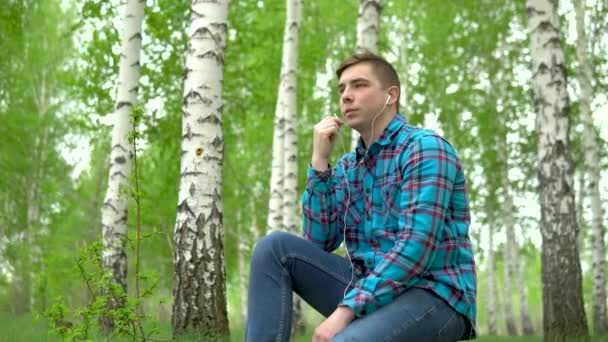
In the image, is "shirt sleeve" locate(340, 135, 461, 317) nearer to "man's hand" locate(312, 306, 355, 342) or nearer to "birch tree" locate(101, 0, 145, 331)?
"man's hand" locate(312, 306, 355, 342)

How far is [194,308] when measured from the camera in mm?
5191

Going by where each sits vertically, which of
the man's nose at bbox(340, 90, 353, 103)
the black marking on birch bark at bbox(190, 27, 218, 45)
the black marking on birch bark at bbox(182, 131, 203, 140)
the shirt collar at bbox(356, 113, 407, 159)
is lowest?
the shirt collar at bbox(356, 113, 407, 159)

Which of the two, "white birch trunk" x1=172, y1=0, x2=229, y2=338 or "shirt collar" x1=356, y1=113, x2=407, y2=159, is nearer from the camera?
"shirt collar" x1=356, y1=113, x2=407, y2=159

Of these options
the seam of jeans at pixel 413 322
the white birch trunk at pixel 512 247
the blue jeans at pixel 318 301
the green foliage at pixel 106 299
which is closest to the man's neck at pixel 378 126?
the blue jeans at pixel 318 301

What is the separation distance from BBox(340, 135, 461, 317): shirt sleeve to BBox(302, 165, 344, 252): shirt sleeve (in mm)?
609

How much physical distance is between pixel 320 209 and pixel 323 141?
38cm

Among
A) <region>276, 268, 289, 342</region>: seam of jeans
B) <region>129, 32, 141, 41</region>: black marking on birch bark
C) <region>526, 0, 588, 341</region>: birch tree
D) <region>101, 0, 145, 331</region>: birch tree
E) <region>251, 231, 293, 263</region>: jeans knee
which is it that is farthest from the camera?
<region>129, 32, 141, 41</region>: black marking on birch bark

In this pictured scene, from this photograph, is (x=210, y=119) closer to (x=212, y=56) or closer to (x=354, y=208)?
(x=212, y=56)

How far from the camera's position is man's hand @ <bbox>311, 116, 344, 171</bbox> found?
337 centimetres

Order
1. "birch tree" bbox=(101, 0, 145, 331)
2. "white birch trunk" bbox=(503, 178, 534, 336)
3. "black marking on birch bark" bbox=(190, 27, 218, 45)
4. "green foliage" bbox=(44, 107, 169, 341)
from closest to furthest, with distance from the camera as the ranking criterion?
"green foliage" bbox=(44, 107, 169, 341) < "black marking on birch bark" bbox=(190, 27, 218, 45) < "birch tree" bbox=(101, 0, 145, 331) < "white birch trunk" bbox=(503, 178, 534, 336)

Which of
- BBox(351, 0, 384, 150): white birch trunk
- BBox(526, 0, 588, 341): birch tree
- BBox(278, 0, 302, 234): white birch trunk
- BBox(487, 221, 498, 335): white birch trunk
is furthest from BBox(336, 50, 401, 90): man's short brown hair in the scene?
BBox(487, 221, 498, 335): white birch trunk

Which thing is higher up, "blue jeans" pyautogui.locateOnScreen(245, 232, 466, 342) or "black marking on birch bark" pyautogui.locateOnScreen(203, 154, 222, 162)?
"black marking on birch bark" pyautogui.locateOnScreen(203, 154, 222, 162)

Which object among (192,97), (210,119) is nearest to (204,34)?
(192,97)

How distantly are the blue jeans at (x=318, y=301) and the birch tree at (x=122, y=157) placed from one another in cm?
456
